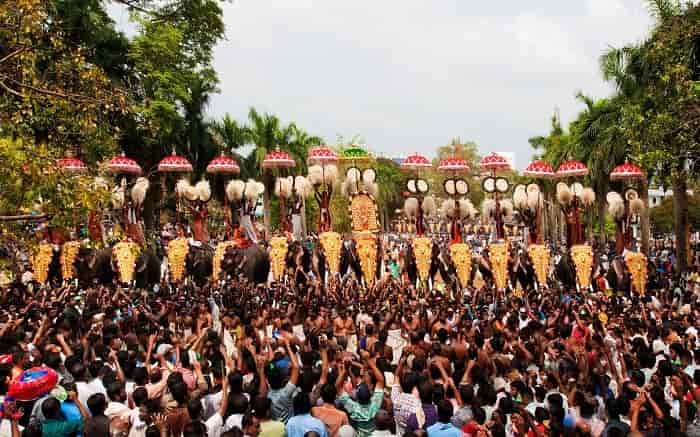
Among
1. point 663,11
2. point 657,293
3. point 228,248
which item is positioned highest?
point 663,11

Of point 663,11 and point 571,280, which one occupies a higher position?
point 663,11

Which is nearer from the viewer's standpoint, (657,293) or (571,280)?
(657,293)

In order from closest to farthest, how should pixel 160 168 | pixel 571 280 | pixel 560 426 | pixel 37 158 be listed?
pixel 560 426
pixel 37 158
pixel 571 280
pixel 160 168

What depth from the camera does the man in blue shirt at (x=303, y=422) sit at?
431 cm

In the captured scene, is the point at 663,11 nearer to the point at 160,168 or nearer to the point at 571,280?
the point at 571,280

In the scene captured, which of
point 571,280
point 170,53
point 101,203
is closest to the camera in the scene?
point 101,203

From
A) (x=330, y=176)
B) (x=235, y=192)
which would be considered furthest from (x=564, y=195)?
(x=235, y=192)

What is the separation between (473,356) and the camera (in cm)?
646

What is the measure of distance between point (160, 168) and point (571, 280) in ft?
33.2

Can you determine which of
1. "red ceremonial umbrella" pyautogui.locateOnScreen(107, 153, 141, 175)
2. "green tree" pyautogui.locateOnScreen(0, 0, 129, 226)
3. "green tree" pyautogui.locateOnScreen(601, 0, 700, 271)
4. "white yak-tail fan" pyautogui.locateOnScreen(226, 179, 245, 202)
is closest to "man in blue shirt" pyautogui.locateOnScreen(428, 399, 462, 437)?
→ "green tree" pyautogui.locateOnScreen(0, 0, 129, 226)

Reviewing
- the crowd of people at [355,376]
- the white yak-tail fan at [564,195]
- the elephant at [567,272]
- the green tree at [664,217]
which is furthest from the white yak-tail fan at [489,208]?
the green tree at [664,217]

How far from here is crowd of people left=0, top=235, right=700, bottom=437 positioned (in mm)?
4480

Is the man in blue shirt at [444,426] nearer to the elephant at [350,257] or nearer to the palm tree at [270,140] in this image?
the elephant at [350,257]

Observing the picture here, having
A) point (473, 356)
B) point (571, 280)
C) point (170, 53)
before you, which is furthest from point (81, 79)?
point (170, 53)
